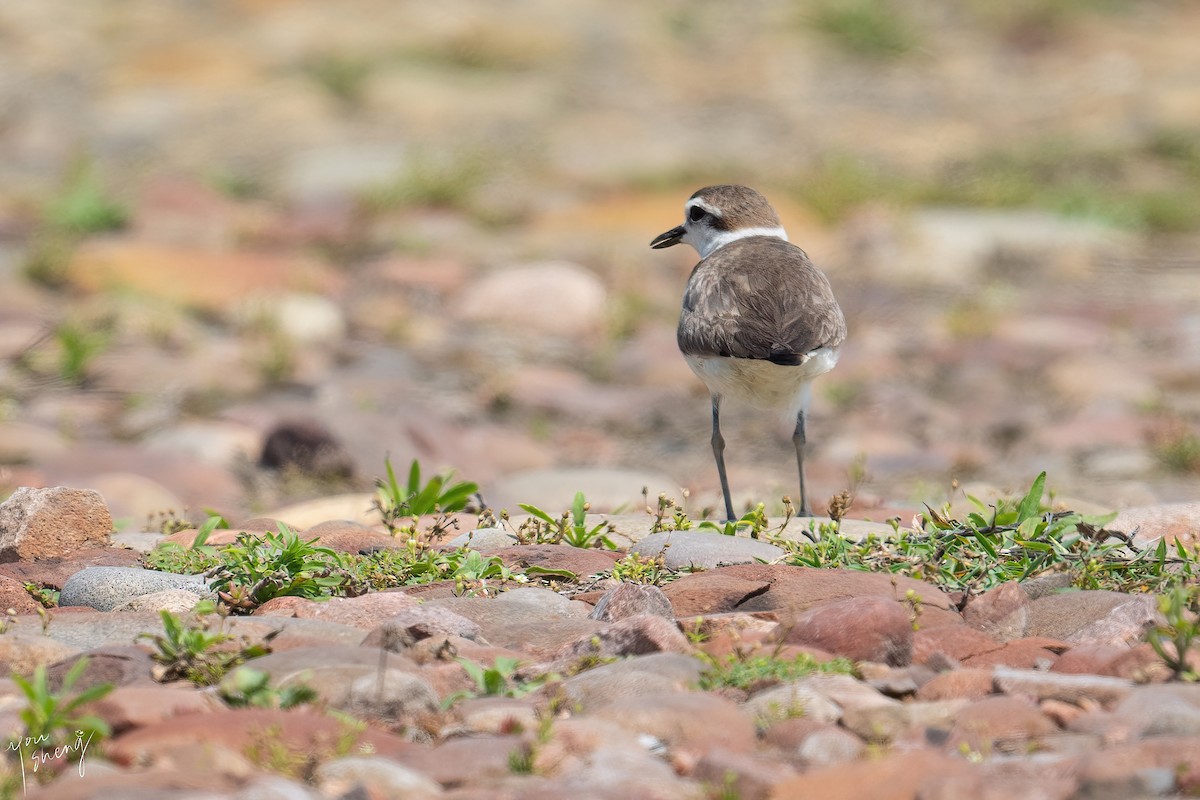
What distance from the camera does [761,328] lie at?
6445 millimetres

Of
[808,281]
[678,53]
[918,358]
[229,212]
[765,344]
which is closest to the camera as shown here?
Result: [765,344]

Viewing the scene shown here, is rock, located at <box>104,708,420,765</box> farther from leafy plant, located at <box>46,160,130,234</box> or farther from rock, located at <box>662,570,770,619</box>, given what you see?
leafy plant, located at <box>46,160,130,234</box>

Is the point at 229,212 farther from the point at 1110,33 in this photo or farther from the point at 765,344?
the point at 1110,33

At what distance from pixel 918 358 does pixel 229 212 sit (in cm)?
691

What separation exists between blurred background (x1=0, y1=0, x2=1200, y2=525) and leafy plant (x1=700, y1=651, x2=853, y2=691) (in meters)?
3.12

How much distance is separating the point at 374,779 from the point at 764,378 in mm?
3765

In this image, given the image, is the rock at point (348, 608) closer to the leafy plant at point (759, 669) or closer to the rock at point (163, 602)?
the rock at point (163, 602)

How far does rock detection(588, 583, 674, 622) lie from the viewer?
459 centimetres

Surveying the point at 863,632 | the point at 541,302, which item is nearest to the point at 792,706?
the point at 863,632

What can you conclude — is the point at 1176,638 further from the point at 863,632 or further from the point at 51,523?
the point at 51,523

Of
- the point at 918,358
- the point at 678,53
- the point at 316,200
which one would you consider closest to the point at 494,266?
the point at 316,200

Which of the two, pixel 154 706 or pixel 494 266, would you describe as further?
pixel 494 266

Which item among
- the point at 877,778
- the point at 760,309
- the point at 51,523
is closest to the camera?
the point at 877,778

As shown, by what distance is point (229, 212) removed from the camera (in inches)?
593
